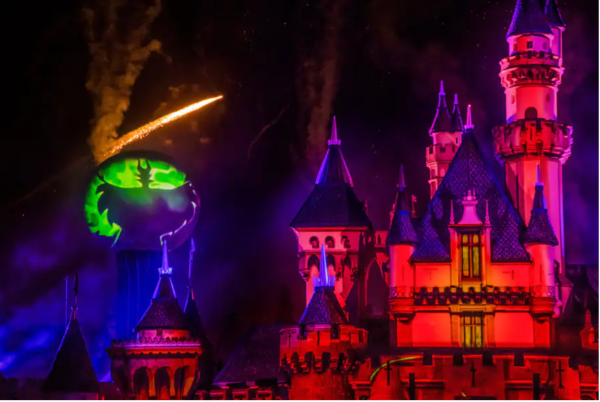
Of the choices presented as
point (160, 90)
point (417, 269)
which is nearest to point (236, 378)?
point (417, 269)

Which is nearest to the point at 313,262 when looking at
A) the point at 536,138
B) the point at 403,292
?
the point at 403,292

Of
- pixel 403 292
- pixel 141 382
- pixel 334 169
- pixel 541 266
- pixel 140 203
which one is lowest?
pixel 141 382

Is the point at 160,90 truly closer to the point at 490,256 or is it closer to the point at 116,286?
the point at 116,286

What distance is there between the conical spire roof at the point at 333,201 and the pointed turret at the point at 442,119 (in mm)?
3196

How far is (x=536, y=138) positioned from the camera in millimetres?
42656

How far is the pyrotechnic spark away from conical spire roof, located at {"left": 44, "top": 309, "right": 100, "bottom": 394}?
26.0 feet

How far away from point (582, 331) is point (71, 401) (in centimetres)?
1490

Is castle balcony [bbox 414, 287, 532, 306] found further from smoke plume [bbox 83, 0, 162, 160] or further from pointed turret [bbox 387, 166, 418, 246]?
smoke plume [bbox 83, 0, 162, 160]

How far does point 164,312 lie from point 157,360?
1547 millimetres

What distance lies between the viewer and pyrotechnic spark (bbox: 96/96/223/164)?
164 feet

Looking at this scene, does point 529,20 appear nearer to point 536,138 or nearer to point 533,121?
point 533,121

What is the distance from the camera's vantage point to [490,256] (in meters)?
41.2

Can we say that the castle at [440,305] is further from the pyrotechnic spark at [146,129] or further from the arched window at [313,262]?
the pyrotechnic spark at [146,129]

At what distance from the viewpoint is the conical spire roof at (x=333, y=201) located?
44219 millimetres
